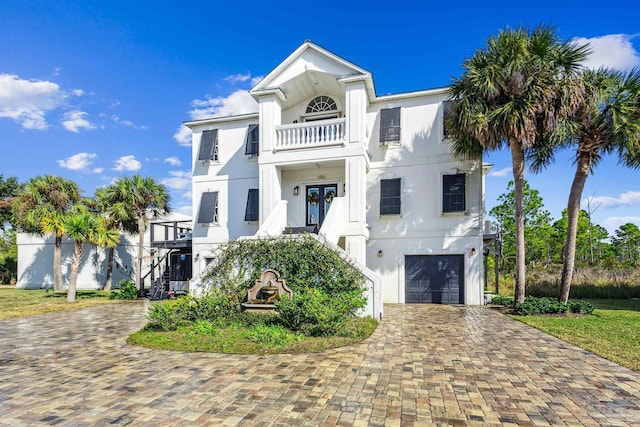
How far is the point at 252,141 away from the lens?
52.6ft

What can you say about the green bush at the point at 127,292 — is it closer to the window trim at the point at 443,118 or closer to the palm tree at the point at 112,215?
the palm tree at the point at 112,215

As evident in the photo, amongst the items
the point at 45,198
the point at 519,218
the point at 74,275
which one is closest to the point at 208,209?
the point at 74,275

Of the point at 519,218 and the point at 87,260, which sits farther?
the point at 87,260

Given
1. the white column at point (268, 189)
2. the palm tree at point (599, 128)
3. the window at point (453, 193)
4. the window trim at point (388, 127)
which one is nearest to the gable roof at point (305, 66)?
the window trim at point (388, 127)

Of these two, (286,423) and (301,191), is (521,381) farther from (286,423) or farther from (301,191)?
(301,191)

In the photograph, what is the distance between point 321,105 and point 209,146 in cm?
570

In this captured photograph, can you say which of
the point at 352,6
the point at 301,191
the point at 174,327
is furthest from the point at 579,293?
the point at 174,327

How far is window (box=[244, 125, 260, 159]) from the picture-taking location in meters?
15.9

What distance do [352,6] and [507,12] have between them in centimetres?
579

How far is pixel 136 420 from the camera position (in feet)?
12.5

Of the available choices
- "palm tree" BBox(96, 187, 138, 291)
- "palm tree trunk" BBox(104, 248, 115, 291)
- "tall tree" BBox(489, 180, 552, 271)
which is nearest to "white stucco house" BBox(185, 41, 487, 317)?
"palm tree" BBox(96, 187, 138, 291)

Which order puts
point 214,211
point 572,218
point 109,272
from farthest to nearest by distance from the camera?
point 109,272 < point 214,211 < point 572,218

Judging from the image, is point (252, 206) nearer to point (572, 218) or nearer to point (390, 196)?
point (390, 196)

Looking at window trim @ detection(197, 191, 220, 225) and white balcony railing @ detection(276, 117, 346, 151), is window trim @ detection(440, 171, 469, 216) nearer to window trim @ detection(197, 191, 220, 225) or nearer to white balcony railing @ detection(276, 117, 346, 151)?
white balcony railing @ detection(276, 117, 346, 151)
